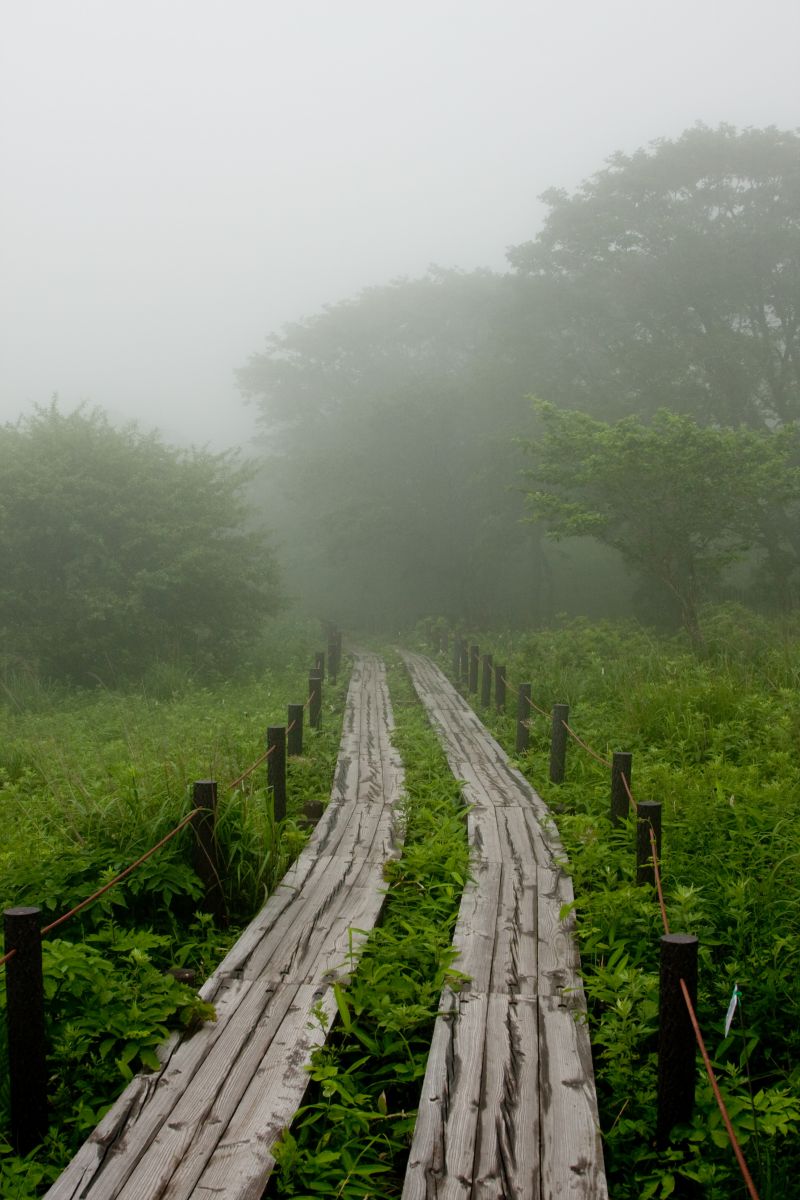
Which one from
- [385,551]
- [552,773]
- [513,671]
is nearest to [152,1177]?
[552,773]

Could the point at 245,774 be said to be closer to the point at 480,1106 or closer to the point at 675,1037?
the point at 480,1106

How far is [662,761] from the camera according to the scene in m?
9.06

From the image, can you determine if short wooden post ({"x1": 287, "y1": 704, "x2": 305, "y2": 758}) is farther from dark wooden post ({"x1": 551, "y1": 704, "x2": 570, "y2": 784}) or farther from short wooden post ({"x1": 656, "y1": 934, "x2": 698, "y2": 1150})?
short wooden post ({"x1": 656, "y1": 934, "x2": 698, "y2": 1150})

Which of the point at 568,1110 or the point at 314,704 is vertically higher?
the point at 314,704

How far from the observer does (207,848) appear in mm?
5559

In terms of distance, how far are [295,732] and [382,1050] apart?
5824 mm

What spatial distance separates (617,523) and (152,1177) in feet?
58.4

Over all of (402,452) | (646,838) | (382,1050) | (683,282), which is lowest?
(382,1050)

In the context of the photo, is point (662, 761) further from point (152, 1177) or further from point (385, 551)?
point (385, 551)

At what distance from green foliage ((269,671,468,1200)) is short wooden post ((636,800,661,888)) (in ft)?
3.76

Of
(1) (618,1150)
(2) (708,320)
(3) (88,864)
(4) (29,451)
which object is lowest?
(1) (618,1150)

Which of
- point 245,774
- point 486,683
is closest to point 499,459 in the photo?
point 486,683

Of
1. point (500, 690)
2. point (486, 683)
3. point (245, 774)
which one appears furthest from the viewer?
point (486, 683)

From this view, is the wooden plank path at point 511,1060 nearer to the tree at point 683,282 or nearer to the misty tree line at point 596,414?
the misty tree line at point 596,414
